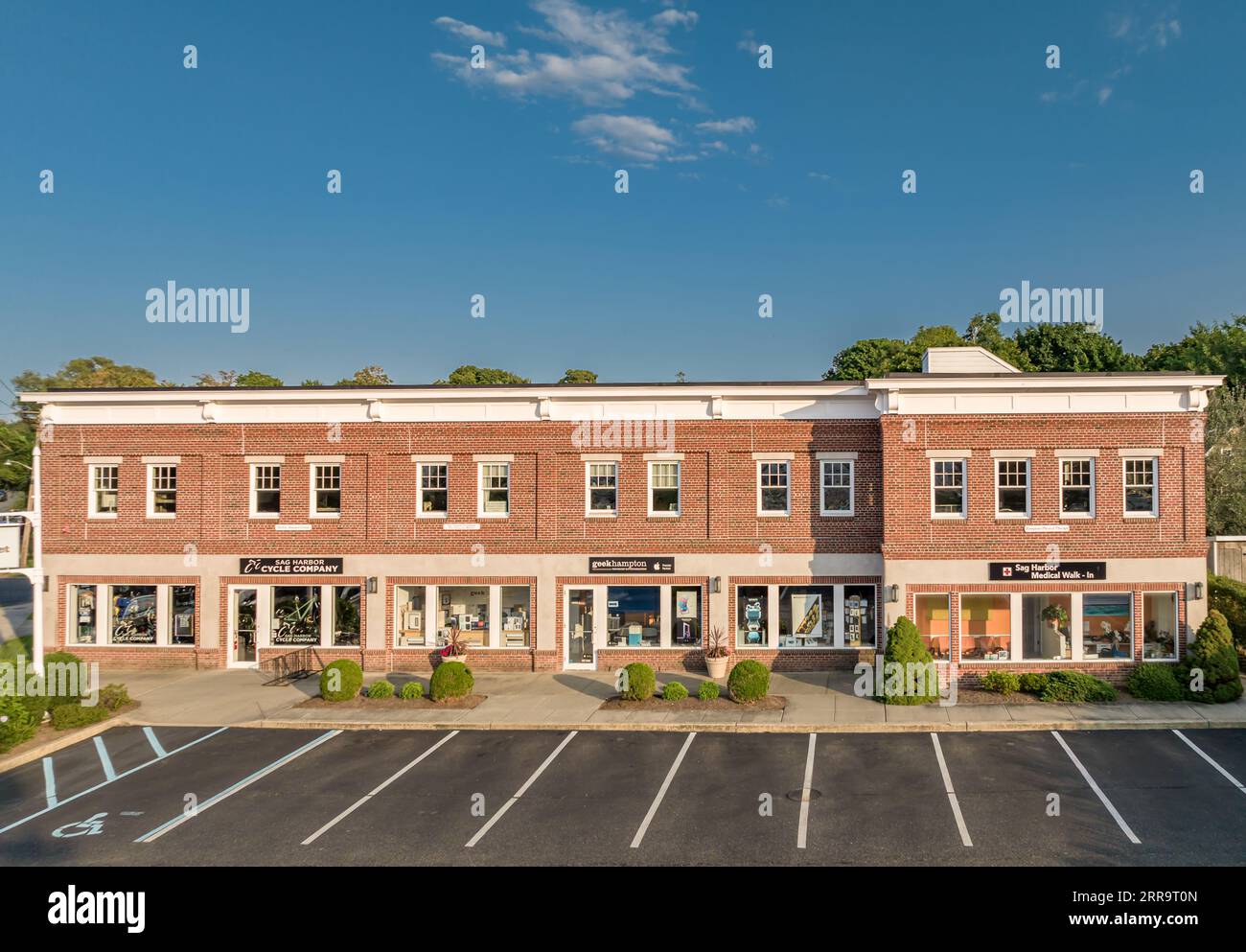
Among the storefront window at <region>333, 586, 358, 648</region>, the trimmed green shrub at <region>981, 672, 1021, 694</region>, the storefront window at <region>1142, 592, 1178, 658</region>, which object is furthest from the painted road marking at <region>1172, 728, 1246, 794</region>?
the storefront window at <region>333, 586, 358, 648</region>

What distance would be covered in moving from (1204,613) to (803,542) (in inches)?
423

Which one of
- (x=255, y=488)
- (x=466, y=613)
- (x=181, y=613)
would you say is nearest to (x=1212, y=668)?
(x=466, y=613)

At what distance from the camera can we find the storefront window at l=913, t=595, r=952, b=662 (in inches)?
818

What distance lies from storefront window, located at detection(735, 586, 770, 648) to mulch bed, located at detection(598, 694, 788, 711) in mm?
3412

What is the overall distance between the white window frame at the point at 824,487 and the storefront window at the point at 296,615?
1626 cm

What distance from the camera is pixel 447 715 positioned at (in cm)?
1861

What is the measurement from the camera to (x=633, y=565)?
2295 cm

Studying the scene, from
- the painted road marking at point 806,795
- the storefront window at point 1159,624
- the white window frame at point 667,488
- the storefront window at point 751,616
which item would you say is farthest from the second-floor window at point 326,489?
the storefront window at point 1159,624

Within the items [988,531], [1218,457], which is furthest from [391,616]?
[1218,457]

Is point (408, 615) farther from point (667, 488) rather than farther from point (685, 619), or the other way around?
point (667, 488)

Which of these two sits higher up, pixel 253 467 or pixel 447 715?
pixel 253 467

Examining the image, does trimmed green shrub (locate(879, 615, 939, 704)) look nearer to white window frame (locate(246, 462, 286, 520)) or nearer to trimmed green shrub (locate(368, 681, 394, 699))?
trimmed green shrub (locate(368, 681, 394, 699))

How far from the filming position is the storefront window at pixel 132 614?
80.0ft

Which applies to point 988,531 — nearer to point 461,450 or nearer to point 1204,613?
point 1204,613
